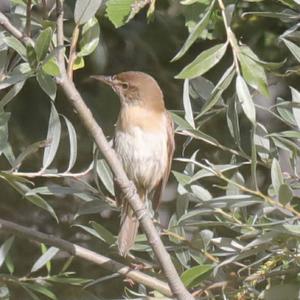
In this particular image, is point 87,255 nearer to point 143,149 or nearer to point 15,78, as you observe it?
point 15,78

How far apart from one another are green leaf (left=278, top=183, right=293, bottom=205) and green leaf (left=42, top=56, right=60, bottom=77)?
512 millimetres

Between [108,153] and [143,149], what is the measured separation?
110 cm

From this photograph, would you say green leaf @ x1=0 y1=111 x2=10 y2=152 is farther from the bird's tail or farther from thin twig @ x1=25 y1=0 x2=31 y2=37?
the bird's tail

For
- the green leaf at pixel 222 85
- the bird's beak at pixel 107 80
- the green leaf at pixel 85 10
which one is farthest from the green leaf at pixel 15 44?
the bird's beak at pixel 107 80

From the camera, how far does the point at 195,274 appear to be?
2.36m

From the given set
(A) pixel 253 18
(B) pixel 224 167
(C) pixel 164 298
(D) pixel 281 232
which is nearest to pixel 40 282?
(C) pixel 164 298

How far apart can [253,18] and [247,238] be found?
112cm

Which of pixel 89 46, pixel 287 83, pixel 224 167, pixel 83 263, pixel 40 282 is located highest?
pixel 89 46

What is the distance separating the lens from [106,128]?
3.40 m

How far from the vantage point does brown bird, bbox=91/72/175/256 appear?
10.4 feet

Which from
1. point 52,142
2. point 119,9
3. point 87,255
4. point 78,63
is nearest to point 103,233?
point 87,255

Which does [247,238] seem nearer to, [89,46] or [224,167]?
[224,167]

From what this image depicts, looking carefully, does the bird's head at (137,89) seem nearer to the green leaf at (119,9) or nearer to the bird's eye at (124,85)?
the bird's eye at (124,85)

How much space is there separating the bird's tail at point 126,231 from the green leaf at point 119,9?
1.87 ft
